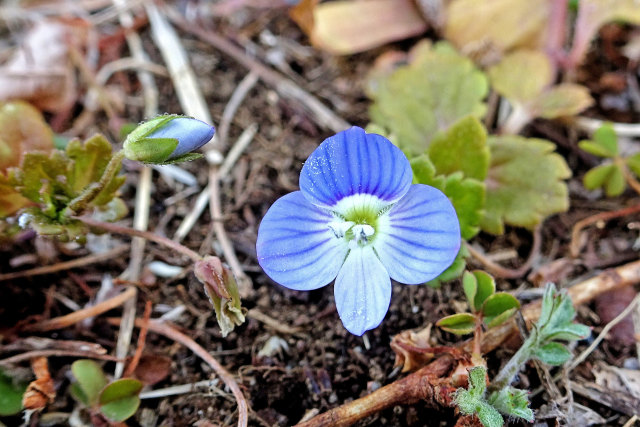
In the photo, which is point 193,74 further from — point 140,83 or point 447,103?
point 447,103

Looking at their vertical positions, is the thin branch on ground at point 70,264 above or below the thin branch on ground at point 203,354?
→ above

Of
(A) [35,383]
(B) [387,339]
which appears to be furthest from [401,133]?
(A) [35,383]

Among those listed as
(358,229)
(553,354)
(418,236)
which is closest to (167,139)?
(358,229)

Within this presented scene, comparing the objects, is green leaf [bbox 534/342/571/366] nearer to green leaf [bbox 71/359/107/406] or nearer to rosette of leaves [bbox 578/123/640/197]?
rosette of leaves [bbox 578/123/640/197]

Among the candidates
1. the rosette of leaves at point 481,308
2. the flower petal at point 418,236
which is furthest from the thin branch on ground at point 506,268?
the flower petal at point 418,236

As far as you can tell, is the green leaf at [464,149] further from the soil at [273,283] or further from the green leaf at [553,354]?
the green leaf at [553,354]

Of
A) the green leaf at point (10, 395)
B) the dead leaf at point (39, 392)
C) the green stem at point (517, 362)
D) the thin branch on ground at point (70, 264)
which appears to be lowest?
the green leaf at point (10, 395)

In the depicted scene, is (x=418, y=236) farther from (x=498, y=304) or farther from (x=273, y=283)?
(x=273, y=283)
